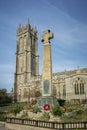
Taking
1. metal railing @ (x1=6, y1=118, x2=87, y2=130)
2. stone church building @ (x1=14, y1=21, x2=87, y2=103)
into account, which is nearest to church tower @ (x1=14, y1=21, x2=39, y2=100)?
stone church building @ (x1=14, y1=21, x2=87, y2=103)

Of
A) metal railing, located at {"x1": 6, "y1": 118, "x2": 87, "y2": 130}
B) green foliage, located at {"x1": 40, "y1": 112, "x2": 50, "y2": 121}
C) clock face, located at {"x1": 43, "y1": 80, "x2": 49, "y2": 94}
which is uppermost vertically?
clock face, located at {"x1": 43, "y1": 80, "x2": 49, "y2": 94}

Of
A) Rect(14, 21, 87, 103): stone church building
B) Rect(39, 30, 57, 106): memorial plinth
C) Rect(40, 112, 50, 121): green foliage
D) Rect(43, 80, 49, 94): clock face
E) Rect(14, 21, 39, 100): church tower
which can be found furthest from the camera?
Rect(14, 21, 39, 100): church tower

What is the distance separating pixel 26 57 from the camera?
85.9 meters

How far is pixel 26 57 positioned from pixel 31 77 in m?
10.3

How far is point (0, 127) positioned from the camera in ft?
44.7

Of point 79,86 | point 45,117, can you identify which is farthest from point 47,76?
point 79,86

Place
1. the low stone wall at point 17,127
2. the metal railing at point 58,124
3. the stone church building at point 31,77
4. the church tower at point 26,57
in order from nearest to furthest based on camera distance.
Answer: the metal railing at point 58,124
the low stone wall at point 17,127
the stone church building at point 31,77
the church tower at point 26,57

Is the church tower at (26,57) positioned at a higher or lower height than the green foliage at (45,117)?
higher

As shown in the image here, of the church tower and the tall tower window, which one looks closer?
the tall tower window

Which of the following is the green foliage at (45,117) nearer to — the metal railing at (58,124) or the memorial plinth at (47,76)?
the memorial plinth at (47,76)

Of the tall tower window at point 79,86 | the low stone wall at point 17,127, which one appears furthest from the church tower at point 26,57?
the low stone wall at point 17,127

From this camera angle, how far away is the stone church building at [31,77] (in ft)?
178

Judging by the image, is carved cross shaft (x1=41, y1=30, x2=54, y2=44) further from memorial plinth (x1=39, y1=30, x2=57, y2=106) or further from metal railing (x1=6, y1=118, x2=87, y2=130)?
metal railing (x1=6, y1=118, x2=87, y2=130)

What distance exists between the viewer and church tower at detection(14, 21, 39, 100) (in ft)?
274
